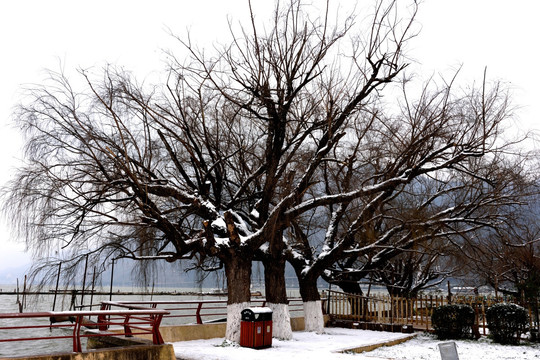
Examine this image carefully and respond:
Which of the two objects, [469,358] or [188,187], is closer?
[469,358]

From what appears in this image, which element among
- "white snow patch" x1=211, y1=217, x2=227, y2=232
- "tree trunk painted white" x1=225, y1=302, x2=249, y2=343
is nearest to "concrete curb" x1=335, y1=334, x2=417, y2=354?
"tree trunk painted white" x1=225, y1=302, x2=249, y2=343

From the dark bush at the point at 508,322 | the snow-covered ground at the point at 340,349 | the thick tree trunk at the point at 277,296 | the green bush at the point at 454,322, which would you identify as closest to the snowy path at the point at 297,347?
the snow-covered ground at the point at 340,349

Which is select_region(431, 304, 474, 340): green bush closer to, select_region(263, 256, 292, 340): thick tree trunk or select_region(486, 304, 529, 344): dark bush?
Result: select_region(486, 304, 529, 344): dark bush

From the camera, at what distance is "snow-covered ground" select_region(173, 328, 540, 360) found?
36.6 feet

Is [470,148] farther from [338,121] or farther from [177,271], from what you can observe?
[177,271]

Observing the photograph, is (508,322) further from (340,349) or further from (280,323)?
(280,323)

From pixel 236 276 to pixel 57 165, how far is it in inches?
252

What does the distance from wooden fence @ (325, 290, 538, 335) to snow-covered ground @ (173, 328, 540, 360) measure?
1844 mm

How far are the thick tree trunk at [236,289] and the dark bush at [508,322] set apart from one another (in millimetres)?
9387

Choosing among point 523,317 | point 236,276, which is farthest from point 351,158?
point 523,317

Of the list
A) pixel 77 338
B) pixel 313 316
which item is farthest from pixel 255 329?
pixel 77 338

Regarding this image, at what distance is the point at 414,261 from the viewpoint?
1040 inches

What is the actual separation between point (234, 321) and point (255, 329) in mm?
1030

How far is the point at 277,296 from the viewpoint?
15281mm
